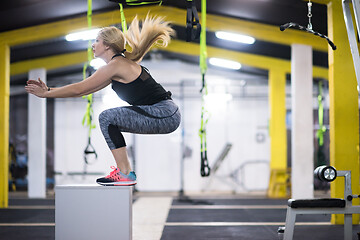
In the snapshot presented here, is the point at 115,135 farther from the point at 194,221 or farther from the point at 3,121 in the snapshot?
the point at 3,121

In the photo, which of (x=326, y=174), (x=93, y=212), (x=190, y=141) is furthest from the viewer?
(x=190, y=141)

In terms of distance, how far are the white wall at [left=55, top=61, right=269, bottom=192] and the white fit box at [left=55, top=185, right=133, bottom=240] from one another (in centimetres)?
919

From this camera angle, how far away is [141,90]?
3.06 metres

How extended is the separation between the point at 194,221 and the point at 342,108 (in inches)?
99.4

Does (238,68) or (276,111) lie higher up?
(238,68)

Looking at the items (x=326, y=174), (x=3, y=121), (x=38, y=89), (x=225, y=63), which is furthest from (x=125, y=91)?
(x=225, y=63)

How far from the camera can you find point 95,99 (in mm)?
12648

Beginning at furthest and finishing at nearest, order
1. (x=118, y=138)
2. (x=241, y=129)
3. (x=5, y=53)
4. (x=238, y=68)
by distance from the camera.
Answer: (x=241, y=129) < (x=238, y=68) < (x=5, y=53) < (x=118, y=138)

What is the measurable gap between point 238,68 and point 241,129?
174 centimetres

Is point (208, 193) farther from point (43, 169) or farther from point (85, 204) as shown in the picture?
point (85, 204)

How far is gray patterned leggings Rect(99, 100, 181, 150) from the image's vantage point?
302 cm

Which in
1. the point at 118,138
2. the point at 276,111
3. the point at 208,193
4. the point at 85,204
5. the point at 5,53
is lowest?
the point at 208,193

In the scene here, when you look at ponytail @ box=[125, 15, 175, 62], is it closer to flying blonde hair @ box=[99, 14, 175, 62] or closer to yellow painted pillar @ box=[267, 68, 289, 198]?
flying blonde hair @ box=[99, 14, 175, 62]

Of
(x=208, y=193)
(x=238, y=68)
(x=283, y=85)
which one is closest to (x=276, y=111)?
(x=283, y=85)
